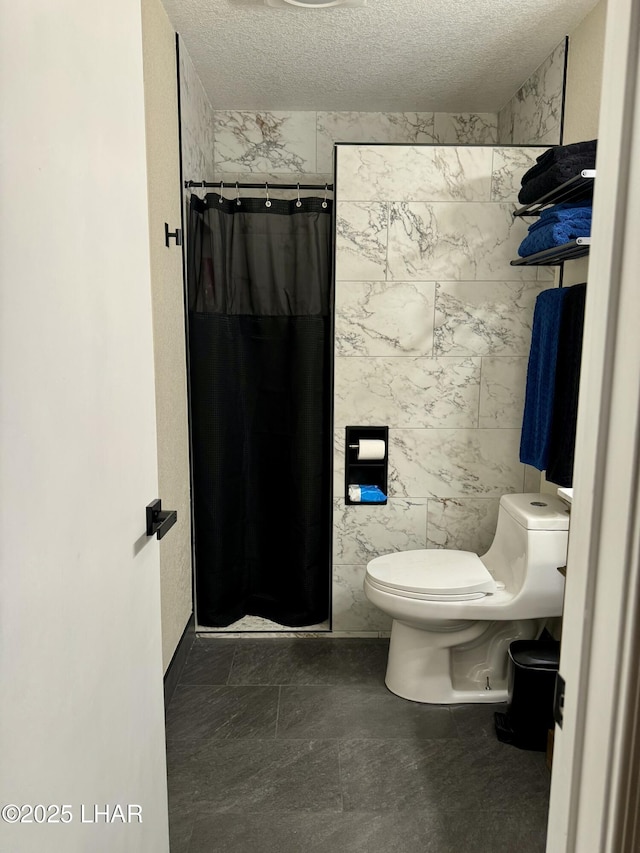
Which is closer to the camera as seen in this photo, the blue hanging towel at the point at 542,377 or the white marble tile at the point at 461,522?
the blue hanging towel at the point at 542,377

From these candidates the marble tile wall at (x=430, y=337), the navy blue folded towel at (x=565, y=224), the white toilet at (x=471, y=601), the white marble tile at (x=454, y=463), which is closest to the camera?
the navy blue folded towel at (x=565, y=224)

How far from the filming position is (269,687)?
256cm

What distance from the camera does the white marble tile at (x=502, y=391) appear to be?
2811 mm

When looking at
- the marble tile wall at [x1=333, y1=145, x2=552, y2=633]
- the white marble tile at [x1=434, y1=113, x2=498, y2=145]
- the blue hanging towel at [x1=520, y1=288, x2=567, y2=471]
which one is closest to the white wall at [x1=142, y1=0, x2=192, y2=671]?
the marble tile wall at [x1=333, y1=145, x2=552, y2=633]

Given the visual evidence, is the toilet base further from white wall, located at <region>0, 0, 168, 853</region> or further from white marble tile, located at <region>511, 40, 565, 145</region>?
white marble tile, located at <region>511, 40, 565, 145</region>

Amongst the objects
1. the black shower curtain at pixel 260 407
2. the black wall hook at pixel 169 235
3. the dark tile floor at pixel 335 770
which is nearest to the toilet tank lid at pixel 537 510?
the dark tile floor at pixel 335 770

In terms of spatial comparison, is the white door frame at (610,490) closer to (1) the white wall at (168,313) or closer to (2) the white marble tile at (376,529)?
(1) the white wall at (168,313)

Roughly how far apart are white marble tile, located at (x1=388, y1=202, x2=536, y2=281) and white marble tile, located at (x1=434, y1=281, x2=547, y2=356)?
4 centimetres

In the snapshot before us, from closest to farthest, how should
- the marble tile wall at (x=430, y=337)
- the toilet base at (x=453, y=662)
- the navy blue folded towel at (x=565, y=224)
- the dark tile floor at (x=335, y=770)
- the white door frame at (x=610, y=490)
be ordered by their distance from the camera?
the white door frame at (x=610, y=490)
the dark tile floor at (x=335, y=770)
the navy blue folded towel at (x=565, y=224)
the toilet base at (x=453, y=662)
the marble tile wall at (x=430, y=337)

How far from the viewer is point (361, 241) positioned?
9.02ft

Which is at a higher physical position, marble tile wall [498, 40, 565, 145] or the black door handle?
marble tile wall [498, 40, 565, 145]

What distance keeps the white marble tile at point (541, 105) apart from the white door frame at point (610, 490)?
2.30 m

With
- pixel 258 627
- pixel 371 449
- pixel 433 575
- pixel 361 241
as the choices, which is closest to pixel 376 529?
pixel 371 449

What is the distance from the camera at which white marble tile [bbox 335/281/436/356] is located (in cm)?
277
